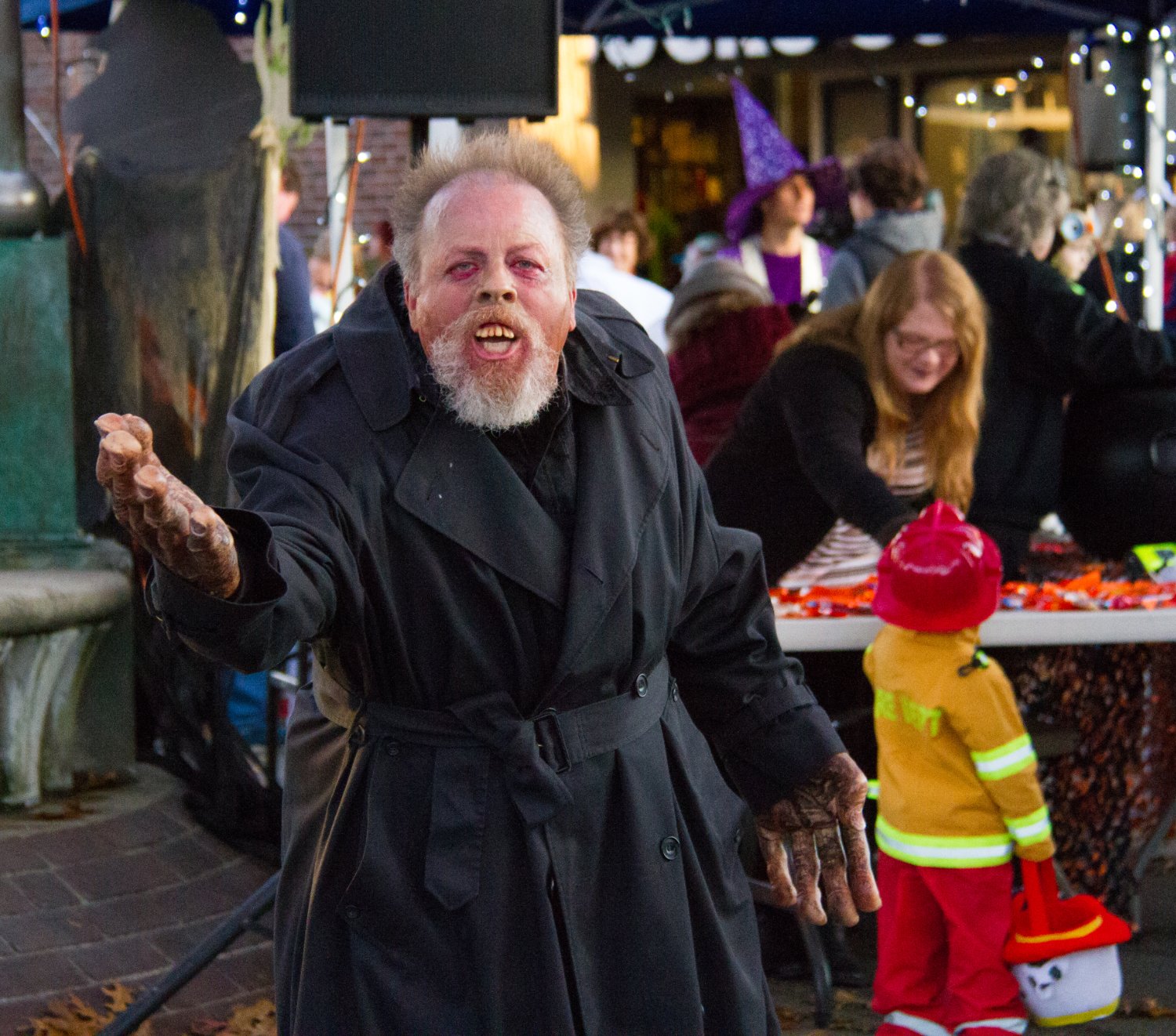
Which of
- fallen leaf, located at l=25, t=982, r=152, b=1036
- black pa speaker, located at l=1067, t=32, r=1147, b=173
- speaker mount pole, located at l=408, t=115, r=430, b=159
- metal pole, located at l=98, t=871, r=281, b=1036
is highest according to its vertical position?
black pa speaker, located at l=1067, t=32, r=1147, b=173

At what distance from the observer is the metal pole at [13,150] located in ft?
18.1

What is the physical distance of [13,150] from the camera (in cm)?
559

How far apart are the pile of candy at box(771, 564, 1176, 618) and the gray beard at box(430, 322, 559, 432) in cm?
235

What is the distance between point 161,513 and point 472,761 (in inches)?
26.7

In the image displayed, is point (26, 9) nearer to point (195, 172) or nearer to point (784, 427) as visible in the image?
point (195, 172)

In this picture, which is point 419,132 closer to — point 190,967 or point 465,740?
point 190,967

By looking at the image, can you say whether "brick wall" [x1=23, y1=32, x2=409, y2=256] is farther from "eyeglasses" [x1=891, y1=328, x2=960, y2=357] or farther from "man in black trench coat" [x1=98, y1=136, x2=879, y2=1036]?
"man in black trench coat" [x1=98, y1=136, x2=879, y2=1036]

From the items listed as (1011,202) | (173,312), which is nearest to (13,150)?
(173,312)

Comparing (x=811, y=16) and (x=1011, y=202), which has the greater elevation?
(x=811, y=16)

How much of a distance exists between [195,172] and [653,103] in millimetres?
10540

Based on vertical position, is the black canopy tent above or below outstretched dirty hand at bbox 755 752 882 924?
above

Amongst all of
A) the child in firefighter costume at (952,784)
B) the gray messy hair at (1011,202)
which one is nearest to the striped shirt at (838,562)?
the child in firefighter costume at (952,784)

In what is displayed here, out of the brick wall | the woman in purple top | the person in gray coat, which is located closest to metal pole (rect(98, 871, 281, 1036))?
the person in gray coat

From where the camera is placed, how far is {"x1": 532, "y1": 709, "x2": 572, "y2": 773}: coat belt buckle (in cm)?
247
